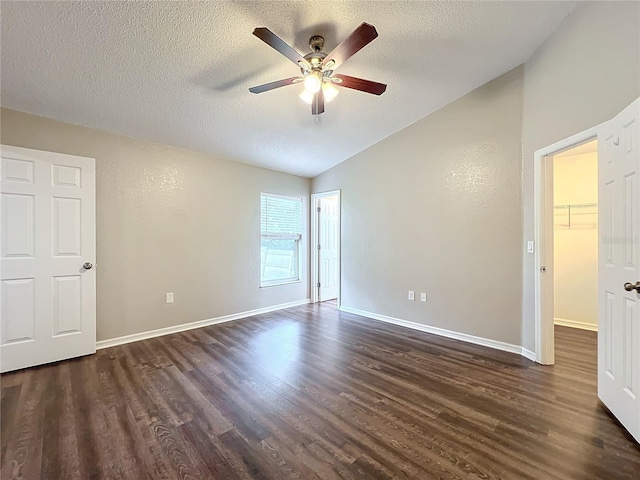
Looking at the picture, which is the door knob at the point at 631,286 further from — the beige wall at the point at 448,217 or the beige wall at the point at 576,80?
the beige wall at the point at 448,217

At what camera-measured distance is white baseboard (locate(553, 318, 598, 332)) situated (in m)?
3.66

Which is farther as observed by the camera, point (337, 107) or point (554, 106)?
point (337, 107)

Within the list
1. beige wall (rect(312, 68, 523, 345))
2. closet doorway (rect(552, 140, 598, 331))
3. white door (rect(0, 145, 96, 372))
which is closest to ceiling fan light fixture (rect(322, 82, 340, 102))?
beige wall (rect(312, 68, 523, 345))

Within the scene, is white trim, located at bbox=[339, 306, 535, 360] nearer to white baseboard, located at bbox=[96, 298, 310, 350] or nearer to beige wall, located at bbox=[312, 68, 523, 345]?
beige wall, located at bbox=[312, 68, 523, 345]

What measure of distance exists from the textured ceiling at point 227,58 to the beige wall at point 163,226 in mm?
224

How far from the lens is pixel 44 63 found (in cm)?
217

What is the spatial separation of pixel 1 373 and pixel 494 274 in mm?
4854

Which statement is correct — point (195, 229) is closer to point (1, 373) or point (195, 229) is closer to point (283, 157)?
point (283, 157)

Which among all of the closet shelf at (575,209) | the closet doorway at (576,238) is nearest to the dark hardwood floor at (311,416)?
the closet doorway at (576,238)

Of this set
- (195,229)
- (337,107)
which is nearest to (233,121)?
(337,107)

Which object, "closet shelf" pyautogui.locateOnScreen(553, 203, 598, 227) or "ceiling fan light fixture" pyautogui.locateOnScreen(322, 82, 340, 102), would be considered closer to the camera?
"ceiling fan light fixture" pyautogui.locateOnScreen(322, 82, 340, 102)

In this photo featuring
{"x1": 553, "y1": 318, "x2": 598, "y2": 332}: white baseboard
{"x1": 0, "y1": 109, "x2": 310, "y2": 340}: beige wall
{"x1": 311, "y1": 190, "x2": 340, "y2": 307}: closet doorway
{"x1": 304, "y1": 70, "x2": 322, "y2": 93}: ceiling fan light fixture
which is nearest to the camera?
{"x1": 304, "y1": 70, "x2": 322, "y2": 93}: ceiling fan light fixture

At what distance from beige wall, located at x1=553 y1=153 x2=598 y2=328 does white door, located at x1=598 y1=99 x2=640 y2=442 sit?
222 centimetres

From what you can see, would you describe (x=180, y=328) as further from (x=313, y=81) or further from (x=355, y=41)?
(x=355, y=41)
